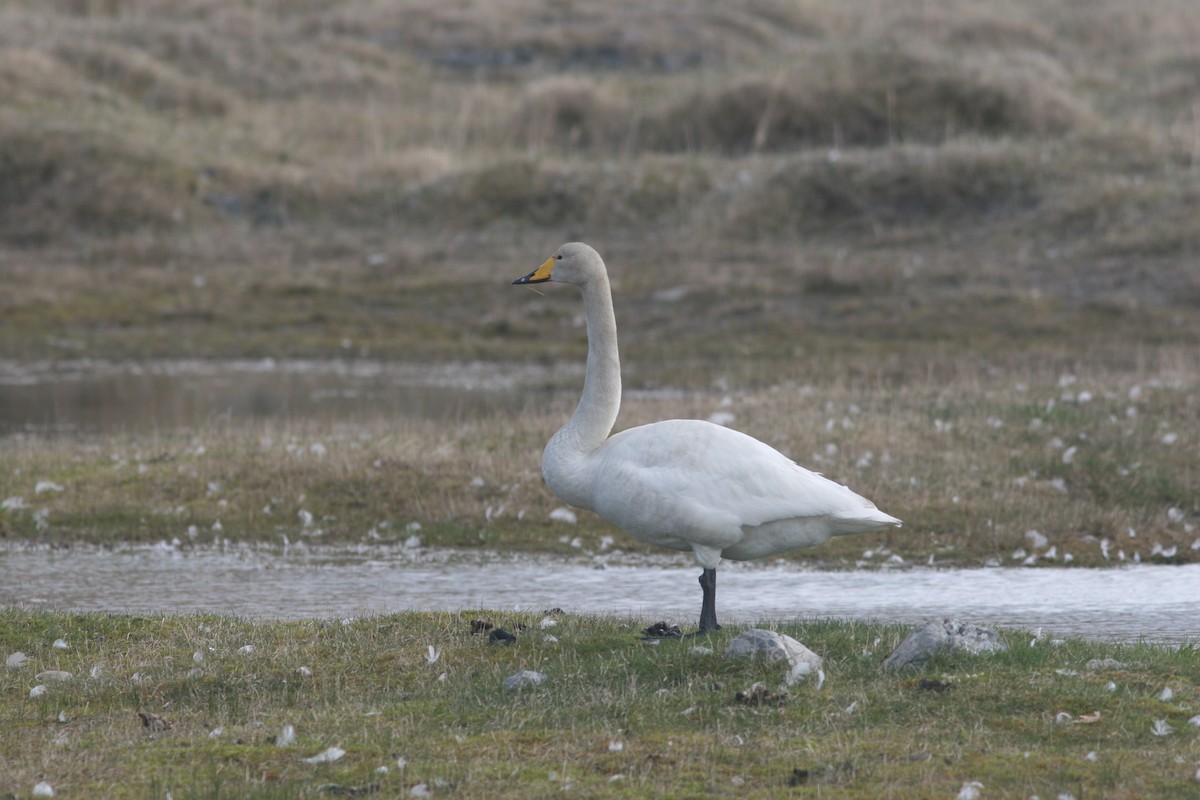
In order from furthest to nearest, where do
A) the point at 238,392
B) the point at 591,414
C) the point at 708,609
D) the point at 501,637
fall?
the point at 238,392
the point at 591,414
the point at 708,609
the point at 501,637

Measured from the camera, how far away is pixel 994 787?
622 centimetres

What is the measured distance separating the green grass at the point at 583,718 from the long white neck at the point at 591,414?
0.88 meters

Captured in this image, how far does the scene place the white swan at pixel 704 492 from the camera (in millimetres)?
8570

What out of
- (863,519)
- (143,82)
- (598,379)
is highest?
(143,82)

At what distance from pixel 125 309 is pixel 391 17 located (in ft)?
108

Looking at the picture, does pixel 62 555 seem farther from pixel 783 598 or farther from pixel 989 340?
pixel 989 340

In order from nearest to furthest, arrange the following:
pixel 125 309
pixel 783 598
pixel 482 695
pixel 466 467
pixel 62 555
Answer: pixel 482 695 < pixel 783 598 < pixel 62 555 < pixel 466 467 < pixel 125 309

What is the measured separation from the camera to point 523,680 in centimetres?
773

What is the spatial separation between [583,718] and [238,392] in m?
16.4

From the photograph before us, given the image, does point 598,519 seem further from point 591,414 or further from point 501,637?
point 501,637

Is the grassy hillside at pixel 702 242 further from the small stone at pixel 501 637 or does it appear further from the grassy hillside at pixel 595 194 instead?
the small stone at pixel 501 637

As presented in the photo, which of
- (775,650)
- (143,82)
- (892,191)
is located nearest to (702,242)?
(892,191)

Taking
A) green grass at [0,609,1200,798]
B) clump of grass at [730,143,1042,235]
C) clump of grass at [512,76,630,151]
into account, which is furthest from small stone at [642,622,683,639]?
clump of grass at [512,76,630,151]

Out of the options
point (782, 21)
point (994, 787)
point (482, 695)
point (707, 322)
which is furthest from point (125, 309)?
point (782, 21)
